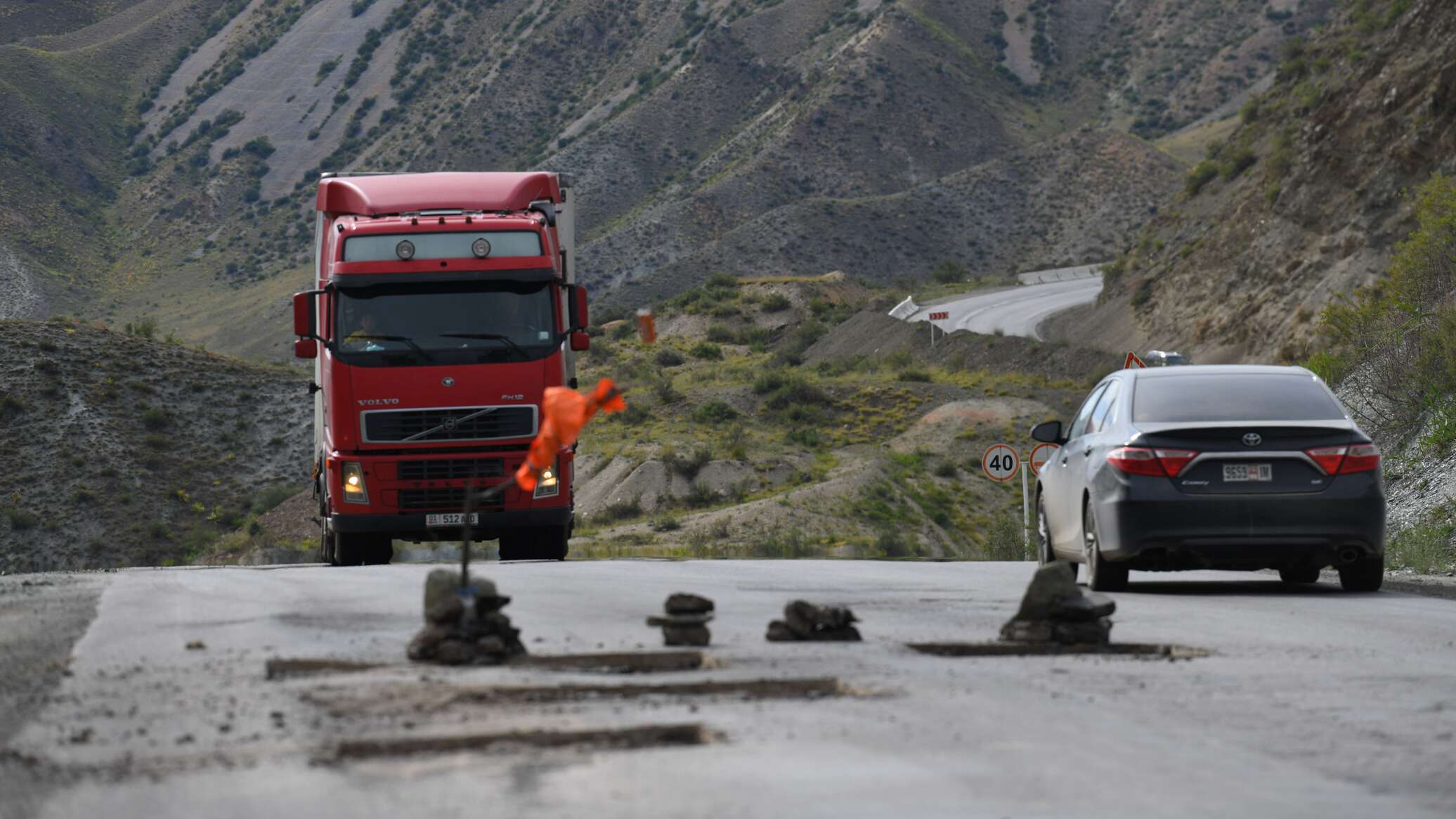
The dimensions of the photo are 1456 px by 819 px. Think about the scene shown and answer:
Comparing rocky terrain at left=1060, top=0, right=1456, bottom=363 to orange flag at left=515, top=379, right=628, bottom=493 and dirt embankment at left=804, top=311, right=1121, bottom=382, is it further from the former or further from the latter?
orange flag at left=515, top=379, right=628, bottom=493

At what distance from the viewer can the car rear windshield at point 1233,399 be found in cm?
1386

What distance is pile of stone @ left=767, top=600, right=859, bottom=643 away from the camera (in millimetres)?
9898

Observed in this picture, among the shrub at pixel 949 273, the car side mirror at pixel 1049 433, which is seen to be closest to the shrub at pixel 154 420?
the car side mirror at pixel 1049 433

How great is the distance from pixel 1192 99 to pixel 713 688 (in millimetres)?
134389

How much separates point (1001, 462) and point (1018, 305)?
51460 mm

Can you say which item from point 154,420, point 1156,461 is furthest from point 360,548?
point 154,420

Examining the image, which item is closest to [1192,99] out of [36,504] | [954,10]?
[954,10]

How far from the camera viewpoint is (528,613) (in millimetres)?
11844

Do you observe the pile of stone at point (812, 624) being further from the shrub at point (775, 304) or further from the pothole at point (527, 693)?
the shrub at point (775, 304)

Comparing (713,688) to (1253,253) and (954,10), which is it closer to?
(1253,253)

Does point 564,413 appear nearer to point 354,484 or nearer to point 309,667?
point 309,667

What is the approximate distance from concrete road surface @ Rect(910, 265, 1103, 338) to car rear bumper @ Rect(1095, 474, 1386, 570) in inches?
2178

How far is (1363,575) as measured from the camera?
14.5m

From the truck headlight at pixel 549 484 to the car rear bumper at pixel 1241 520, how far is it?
25.6ft
